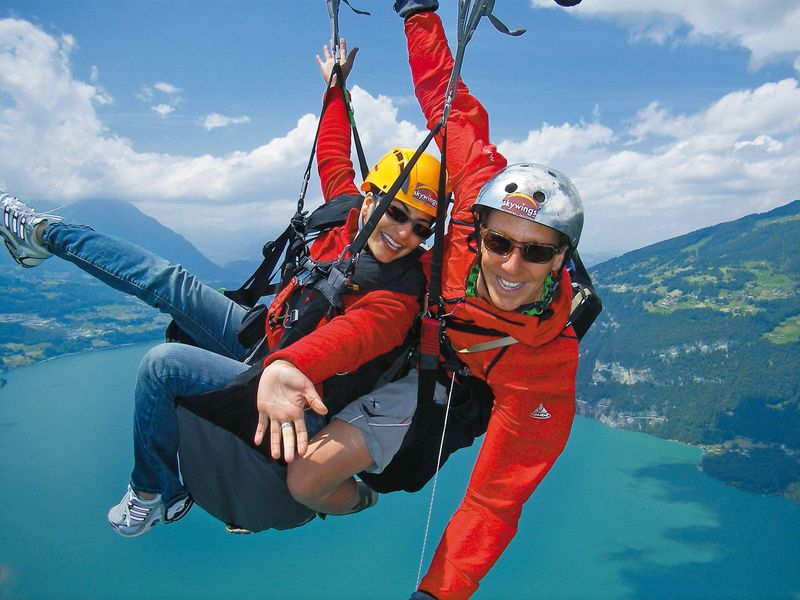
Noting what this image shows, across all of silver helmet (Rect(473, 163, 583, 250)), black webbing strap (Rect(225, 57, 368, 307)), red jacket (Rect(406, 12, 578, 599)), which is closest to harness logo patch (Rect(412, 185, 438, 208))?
silver helmet (Rect(473, 163, 583, 250))

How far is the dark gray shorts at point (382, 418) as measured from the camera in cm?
204

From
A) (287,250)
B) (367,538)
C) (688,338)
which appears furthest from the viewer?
(688,338)

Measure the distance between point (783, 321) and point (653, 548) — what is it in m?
49.1

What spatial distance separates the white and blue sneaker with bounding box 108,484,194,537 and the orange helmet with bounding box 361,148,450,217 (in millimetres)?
1521

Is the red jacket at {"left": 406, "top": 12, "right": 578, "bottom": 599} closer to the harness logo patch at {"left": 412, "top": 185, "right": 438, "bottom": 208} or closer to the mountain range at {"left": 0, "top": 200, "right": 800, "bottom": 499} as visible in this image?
the harness logo patch at {"left": 412, "top": 185, "right": 438, "bottom": 208}

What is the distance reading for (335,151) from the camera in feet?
9.33

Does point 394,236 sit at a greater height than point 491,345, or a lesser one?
greater

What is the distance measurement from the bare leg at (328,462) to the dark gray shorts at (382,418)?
3 centimetres

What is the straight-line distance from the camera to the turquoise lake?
36281 mm

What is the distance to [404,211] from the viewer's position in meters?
2.12

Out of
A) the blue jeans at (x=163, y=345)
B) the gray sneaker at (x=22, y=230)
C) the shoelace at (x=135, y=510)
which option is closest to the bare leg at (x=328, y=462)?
the blue jeans at (x=163, y=345)

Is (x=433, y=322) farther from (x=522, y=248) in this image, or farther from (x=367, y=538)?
(x=367, y=538)

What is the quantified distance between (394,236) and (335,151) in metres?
0.97

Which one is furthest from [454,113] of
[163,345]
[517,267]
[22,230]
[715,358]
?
[715,358]
